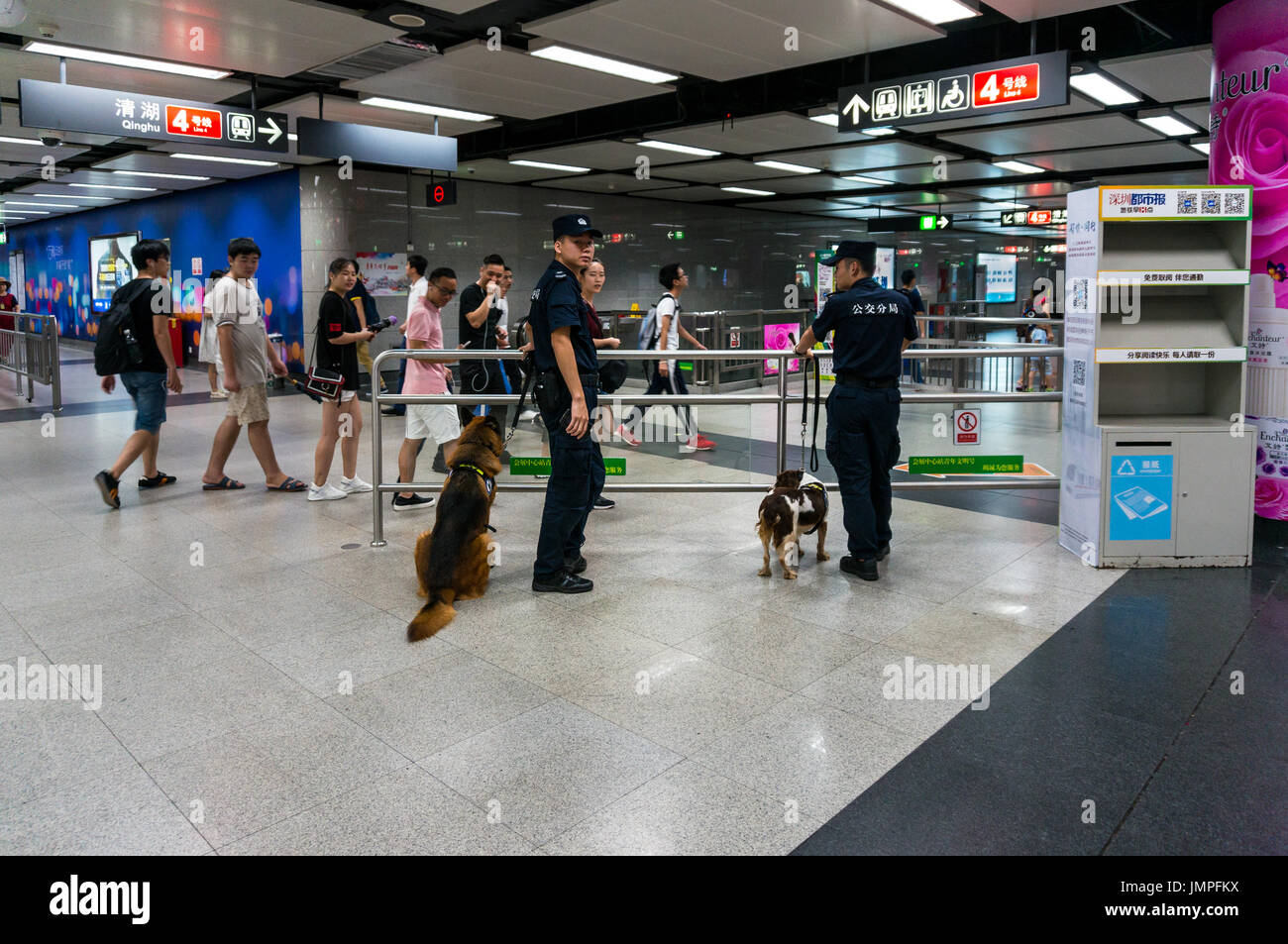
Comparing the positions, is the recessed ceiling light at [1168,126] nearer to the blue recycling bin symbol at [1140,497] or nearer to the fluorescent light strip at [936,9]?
the fluorescent light strip at [936,9]

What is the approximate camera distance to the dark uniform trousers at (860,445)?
4.61 m

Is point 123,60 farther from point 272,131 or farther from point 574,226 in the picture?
point 574,226

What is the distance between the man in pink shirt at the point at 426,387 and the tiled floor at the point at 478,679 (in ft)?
1.45

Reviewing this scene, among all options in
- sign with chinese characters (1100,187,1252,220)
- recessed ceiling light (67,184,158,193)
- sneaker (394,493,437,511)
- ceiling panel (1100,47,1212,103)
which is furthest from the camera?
recessed ceiling light (67,184,158,193)

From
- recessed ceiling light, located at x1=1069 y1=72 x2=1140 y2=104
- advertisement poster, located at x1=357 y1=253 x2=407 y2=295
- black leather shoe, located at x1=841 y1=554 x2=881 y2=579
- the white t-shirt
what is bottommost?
black leather shoe, located at x1=841 y1=554 x2=881 y2=579

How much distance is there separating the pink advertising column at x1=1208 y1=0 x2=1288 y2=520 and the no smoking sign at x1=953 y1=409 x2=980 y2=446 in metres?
1.52

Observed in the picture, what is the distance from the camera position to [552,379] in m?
4.21

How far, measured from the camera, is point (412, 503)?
634 cm

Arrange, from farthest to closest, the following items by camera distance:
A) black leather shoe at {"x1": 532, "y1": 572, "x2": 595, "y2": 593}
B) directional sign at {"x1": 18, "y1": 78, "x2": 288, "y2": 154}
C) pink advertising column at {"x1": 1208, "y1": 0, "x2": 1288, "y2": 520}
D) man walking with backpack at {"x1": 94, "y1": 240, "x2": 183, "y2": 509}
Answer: directional sign at {"x1": 18, "y1": 78, "x2": 288, "y2": 154}, man walking with backpack at {"x1": 94, "y1": 240, "x2": 183, "y2": 509}, pink advertising column at {"x1": 1208, "y1": 0, "x2": 1288, "y2": 520}, black leather shoe at {"x1": 532, "y1": 572, "x2": 595, "y2": 593}

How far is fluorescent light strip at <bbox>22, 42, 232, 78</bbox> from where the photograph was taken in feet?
24.7

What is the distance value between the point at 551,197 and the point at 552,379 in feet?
44.5

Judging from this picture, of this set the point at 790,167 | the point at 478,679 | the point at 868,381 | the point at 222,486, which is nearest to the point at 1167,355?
the point at 868,381

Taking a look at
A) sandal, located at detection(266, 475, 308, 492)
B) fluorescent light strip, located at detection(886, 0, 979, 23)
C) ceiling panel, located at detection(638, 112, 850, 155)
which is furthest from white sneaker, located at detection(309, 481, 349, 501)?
ceiling panel, located at detection(638, 112, 850, 155)

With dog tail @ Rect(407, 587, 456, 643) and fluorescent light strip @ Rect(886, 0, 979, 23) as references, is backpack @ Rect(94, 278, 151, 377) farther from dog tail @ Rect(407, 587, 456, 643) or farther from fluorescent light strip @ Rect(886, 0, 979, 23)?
fluorescent light strip @ Rect(886, 0, 979, 23)
